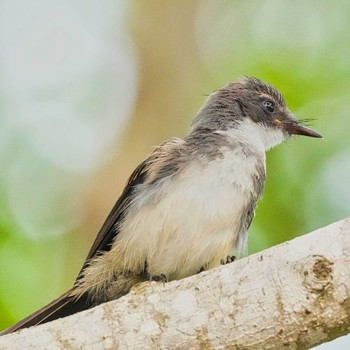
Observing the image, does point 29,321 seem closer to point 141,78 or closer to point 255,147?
point 255,147

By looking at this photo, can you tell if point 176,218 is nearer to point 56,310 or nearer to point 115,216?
point 115,216

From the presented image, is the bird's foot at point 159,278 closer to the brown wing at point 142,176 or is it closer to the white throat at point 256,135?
the brown wing at point 142,176

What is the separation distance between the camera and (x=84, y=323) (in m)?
3.85

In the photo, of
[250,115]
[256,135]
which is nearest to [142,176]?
[256,135]

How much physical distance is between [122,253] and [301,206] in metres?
2.07

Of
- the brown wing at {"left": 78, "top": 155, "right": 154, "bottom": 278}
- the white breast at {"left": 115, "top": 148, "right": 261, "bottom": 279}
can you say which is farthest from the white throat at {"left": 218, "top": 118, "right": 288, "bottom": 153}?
the brown wing at {"left": 78, "top": 155, "right": 154, "bottom": 278}

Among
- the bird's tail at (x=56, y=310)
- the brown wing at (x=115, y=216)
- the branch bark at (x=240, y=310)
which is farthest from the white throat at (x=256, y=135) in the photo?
the branch bark at (x=240, y=310)

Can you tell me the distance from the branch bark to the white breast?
2.93ft

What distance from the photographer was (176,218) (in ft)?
15.9

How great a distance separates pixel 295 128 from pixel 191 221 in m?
1.53

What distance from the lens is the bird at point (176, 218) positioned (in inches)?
191

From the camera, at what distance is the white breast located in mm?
4844

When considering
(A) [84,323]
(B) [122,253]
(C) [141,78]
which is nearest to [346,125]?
(C) [141,78]

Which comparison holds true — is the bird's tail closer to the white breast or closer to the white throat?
the white breast
